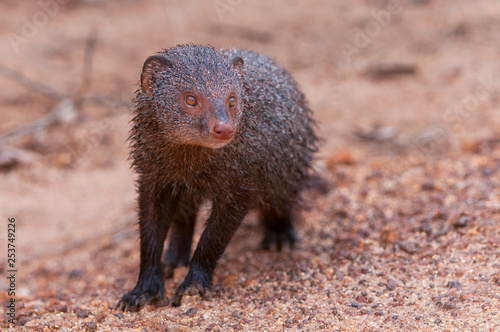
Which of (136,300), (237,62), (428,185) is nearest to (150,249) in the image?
(136,300)

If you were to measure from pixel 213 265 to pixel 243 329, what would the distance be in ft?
2.24

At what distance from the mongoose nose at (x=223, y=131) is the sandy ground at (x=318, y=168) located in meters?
1.10

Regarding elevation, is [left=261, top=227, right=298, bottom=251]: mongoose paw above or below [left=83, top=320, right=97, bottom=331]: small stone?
above

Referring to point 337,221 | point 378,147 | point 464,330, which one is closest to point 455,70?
point 378,147

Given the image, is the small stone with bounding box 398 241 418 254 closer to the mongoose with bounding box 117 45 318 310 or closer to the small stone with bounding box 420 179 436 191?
the mongoose with bounding box 117 45 318 310

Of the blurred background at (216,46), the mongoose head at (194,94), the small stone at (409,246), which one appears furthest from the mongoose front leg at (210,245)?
the blurred background at (216,46)

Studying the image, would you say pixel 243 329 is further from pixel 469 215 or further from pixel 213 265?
pixel 469 215

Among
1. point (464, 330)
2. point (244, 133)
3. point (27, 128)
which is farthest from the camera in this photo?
point (27, 128)

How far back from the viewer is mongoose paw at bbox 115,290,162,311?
3637 millimetres

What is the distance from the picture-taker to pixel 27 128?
288 inches

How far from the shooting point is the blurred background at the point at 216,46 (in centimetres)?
653

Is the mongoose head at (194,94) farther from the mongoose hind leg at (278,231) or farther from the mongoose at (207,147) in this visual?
the mongoose hind leg at (278,231)

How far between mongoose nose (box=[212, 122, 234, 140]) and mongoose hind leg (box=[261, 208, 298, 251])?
1896mm

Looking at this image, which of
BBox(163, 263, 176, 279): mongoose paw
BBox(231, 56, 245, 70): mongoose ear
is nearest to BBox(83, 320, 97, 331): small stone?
BBox(163, 263, 176, 279): mongoose paw
